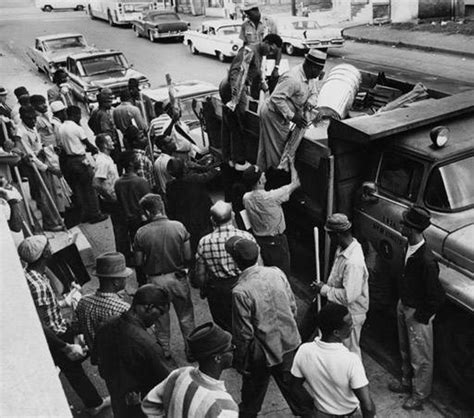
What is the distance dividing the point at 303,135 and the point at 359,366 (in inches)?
147

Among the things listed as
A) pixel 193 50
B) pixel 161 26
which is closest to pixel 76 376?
pixel 193 50

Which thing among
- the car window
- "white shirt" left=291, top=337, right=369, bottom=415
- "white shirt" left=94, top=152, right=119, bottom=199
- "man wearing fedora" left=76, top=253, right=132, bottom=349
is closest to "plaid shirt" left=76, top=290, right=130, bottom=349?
"man wearing fedora" left=76, top=253, right=132, bottom=349

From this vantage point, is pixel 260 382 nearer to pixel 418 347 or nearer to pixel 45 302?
pixel 418 347

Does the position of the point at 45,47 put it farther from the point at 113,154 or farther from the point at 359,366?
the point at 359,366

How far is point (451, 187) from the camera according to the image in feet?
17.9

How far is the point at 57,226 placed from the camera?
891 centimetres

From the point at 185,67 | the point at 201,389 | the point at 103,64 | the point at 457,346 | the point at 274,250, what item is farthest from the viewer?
the point at 185,67

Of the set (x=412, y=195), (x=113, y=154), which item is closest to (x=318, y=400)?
(x=412, y=195)

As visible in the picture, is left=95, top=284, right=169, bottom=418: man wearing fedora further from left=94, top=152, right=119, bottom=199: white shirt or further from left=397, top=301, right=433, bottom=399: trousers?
left=94, top=152, right=119, bottom=199: white shirt

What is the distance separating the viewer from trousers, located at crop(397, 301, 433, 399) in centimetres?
490

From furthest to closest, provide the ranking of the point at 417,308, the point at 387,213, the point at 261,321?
the point at 387,213, the point at 417,308, the point at 261,321

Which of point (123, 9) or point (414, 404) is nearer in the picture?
point (414, 404)

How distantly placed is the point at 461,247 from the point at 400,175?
43.5 inches

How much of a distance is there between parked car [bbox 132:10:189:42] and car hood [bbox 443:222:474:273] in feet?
85.1
